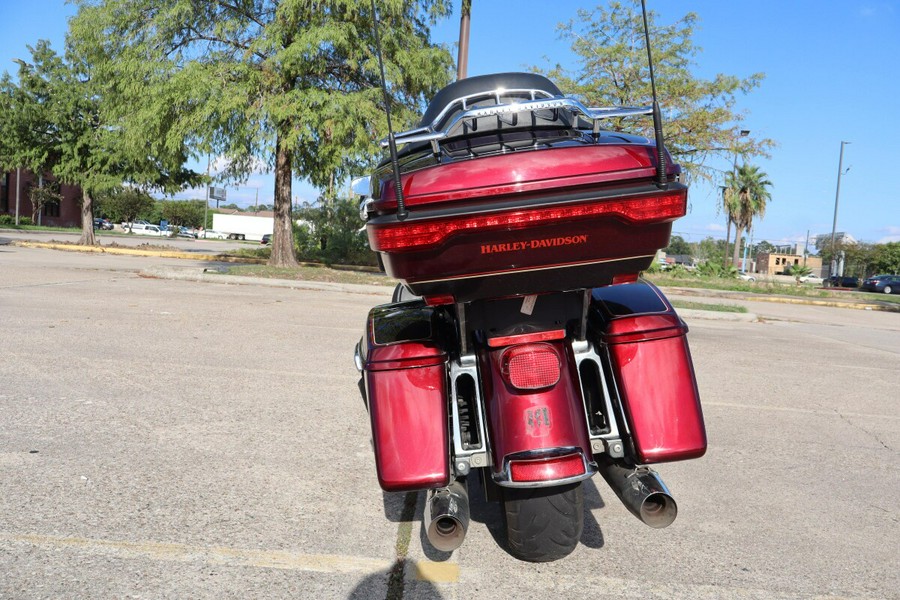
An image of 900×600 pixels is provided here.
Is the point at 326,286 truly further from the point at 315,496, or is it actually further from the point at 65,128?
the point at 65,128

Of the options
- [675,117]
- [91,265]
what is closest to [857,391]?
[91,265]

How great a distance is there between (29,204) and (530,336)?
7580cm

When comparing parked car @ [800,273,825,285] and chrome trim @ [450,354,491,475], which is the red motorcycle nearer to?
chrome trim @ [450,354,491,475]

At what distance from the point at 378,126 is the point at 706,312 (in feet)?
27.3

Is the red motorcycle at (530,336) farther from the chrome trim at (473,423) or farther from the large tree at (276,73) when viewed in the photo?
the large tree at (276,73)

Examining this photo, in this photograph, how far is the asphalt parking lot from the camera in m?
2.67

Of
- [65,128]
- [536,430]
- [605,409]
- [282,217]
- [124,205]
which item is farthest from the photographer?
[124,205]

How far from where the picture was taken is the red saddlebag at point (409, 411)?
255 centimetres

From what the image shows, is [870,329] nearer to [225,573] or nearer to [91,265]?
[225,573]

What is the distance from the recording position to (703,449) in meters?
2.69

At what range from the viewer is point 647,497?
2510mm

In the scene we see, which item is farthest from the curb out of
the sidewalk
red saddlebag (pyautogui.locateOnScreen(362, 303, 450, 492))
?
red saddlebag (pyautogui.locateOnScreen(362, 303, 450, 492))

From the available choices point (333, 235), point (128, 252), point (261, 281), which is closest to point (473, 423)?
point (261, 281)

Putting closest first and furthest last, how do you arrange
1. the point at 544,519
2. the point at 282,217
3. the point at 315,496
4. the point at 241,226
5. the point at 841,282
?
1. the point at 544,519
2. the point at 315,496
3. the point at 282,217
4. the point at 841,282
5. the point at 241,226
